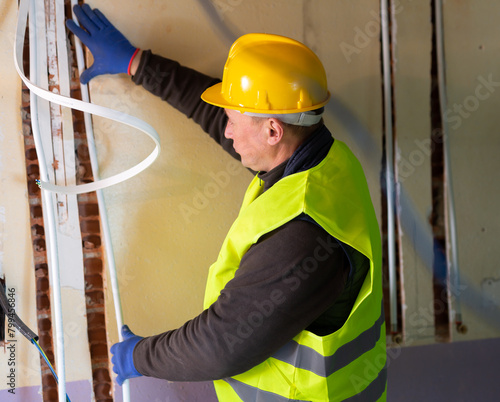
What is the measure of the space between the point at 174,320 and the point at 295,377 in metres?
0.61

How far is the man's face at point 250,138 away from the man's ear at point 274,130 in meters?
0.01

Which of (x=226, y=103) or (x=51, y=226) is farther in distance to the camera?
(x=51, y=226)

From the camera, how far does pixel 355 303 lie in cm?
114

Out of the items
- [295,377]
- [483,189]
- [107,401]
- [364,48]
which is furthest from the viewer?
[483,189]

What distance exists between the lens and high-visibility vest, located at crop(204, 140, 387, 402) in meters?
1.08

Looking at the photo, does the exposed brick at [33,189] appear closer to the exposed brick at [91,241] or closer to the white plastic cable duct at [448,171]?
the exposed brick at [91,241]

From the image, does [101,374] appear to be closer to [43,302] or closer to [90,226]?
[43,302]

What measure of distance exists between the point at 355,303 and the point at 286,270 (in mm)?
218

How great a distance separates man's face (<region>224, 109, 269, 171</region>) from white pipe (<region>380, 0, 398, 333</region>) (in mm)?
695

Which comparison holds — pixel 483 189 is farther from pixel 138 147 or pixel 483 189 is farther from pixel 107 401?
pixel 107 401

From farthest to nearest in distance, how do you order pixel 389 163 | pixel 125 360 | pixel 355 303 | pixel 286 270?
pixel 389 163
pixel 125 360
pixel 355 303
pixel 286 270

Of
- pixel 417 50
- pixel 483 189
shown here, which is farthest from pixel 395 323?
pixel 417 50

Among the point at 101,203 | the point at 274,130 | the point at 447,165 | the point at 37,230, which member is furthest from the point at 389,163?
the point at 37,230

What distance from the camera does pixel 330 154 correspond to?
3.93 ft
